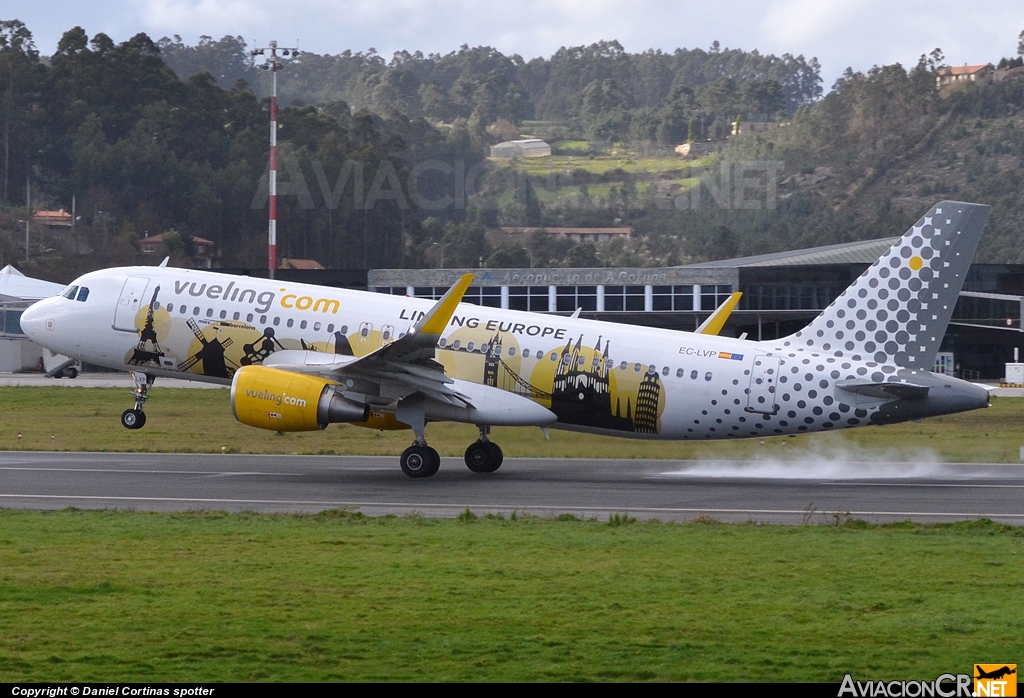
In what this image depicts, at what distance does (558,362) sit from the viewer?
28922 millimetres

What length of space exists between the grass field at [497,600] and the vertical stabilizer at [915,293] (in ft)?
26.9

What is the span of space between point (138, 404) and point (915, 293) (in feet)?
63.2

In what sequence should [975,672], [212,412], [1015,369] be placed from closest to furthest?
1. [975,672]
2. [212,412]
3. [1015,369]

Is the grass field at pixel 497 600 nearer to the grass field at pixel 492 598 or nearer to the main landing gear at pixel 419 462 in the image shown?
the grass field at pixel 492 598

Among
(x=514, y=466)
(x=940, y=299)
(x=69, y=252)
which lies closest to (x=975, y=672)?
(x=940, y=299)

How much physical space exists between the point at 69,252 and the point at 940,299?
80388 mm

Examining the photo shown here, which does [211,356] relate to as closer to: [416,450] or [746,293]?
[416,450]

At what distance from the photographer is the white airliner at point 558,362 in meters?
27.4

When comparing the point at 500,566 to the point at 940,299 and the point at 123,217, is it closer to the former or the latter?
the point at 940,299

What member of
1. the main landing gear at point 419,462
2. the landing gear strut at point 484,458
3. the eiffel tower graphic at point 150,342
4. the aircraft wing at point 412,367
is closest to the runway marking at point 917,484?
the landing gear strut at point 484,458

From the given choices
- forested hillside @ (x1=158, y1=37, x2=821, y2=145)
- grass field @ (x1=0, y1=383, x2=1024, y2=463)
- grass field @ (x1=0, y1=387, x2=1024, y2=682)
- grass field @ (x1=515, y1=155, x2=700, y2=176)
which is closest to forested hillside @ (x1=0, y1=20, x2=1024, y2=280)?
grass field @ (x1=515, y1=155, x2=700, y2=176)

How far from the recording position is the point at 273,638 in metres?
12.0

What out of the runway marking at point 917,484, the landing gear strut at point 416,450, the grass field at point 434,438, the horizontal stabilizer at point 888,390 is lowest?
the grass field at point 434,438

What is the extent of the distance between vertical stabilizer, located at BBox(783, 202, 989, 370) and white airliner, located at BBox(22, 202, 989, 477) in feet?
0.10
